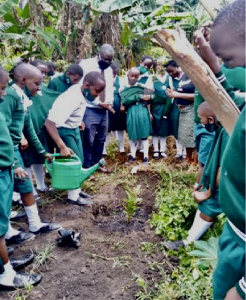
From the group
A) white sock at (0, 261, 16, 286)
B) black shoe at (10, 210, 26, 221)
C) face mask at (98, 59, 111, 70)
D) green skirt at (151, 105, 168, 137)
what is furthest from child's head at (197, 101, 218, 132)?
green skirt at (151, 105, 168, 137)

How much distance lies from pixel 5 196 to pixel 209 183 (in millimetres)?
1428

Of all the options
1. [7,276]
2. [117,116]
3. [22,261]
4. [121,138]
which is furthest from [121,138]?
[7,276]

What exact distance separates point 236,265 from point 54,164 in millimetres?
2219

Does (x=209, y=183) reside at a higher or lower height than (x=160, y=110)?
higher

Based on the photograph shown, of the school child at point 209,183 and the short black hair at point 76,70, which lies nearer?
the school child at point 209,183

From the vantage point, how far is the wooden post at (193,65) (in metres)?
1.26

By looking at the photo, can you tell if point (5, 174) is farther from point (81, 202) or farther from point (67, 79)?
point (67, 79)

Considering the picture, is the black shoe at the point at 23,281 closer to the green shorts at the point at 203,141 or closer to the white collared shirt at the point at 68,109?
the white collared shirt at the point at 68,109

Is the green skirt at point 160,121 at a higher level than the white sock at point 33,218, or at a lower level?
higher

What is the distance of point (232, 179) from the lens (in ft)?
3.42

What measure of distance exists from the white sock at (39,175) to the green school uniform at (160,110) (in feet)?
6.70

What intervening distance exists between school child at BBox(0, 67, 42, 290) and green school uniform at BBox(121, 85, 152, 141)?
270 centimetres

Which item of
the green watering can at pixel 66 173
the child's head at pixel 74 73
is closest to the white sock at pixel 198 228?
the green watering can at pixel 66 173

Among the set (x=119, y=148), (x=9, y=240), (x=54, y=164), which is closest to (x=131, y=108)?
(x=119, y=148)
